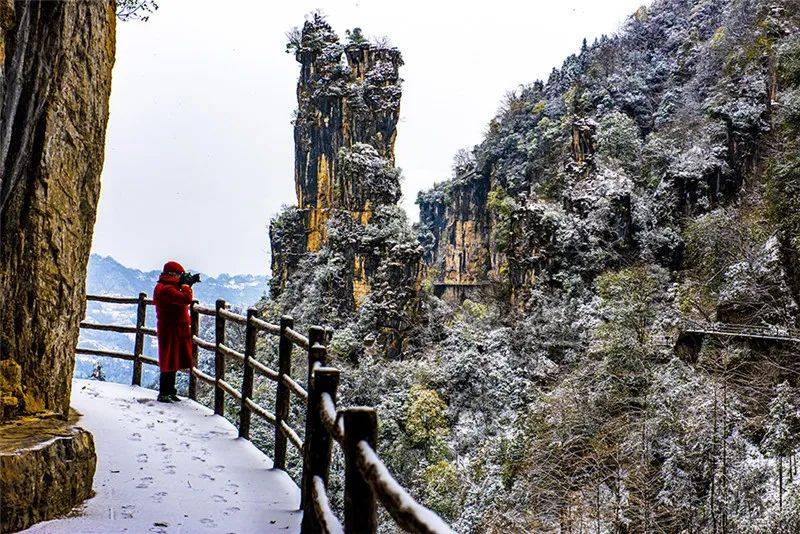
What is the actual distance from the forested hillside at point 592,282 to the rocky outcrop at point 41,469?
6857mm

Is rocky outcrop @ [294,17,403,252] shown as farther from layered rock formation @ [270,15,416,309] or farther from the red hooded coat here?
the red hooded coat

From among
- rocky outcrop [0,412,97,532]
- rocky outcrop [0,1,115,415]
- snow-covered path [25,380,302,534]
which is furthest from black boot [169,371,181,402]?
rocky outcrop [0,412,97,532]

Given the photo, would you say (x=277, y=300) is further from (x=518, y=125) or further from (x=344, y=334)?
(x=518, y=125)

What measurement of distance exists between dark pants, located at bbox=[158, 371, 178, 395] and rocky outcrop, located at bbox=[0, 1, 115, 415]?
278 cm

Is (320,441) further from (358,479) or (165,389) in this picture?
(165,389)

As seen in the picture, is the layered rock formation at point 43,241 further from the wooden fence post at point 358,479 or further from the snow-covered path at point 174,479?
the wooden fence post at point 358,479

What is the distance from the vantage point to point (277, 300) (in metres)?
37.8

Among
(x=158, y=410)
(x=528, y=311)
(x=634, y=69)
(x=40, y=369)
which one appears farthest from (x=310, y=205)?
(x=40, y=369)

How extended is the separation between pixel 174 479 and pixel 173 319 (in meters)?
2.41

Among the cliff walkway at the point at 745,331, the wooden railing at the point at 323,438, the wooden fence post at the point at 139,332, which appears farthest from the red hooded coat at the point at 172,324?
the cliff walkway at the point at 745,331

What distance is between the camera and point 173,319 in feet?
20.9

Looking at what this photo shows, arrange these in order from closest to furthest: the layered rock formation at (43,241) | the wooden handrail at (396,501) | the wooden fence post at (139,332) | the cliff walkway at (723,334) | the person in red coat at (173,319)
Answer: the wooden handrail at (396,501)
the layered rock formation at (43,241)
the person in red coat at (173,319)
the wooden fence post at (139,332)
the cliff walkway at (723,334)

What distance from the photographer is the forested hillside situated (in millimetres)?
10641

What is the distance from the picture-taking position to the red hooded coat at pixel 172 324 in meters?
6.30
